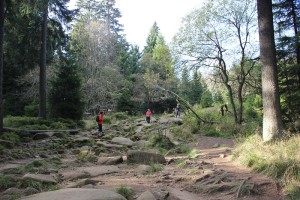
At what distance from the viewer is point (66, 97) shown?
21156 millimetres

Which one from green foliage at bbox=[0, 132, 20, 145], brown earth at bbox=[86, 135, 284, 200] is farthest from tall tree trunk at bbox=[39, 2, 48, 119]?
brown earth at bbox=[86, 135, 284, 200]

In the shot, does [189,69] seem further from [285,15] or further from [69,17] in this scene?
[69,17]

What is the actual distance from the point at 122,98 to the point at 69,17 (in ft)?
49.4

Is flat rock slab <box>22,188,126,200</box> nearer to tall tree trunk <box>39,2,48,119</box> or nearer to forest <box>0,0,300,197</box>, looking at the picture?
forest <box>0,0,300,197</box>

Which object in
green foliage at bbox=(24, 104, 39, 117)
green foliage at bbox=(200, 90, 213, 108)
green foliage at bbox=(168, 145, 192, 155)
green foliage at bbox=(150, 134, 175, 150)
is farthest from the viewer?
green foliage at bbox=(200, 90, 213, 108)

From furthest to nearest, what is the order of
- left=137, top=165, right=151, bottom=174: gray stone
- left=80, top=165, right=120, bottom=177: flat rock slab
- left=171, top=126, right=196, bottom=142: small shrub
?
1. left=171, top=126, right=196, bottom=142: small shrub
2. left=137, top=165, right=151, bottom=174: gray stone
3. left=80, top=165, right=120, bottom=177: flat rock slab

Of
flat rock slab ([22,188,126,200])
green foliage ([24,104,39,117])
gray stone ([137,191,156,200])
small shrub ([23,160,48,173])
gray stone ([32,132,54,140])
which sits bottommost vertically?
small shrub ([23,160,48,173])

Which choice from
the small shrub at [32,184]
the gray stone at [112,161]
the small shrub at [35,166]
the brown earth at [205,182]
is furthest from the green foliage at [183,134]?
the small shrub at [32,184]

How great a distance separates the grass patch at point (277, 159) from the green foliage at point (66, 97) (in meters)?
15.1

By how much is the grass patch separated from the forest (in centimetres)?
5

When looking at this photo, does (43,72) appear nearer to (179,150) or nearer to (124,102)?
(179,150)

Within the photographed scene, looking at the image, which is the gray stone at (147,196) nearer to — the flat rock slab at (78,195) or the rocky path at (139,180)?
the rocky path at (139,180)

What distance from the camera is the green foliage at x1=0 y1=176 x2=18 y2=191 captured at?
637 cm

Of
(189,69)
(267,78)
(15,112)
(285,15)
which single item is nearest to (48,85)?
(15,112)
